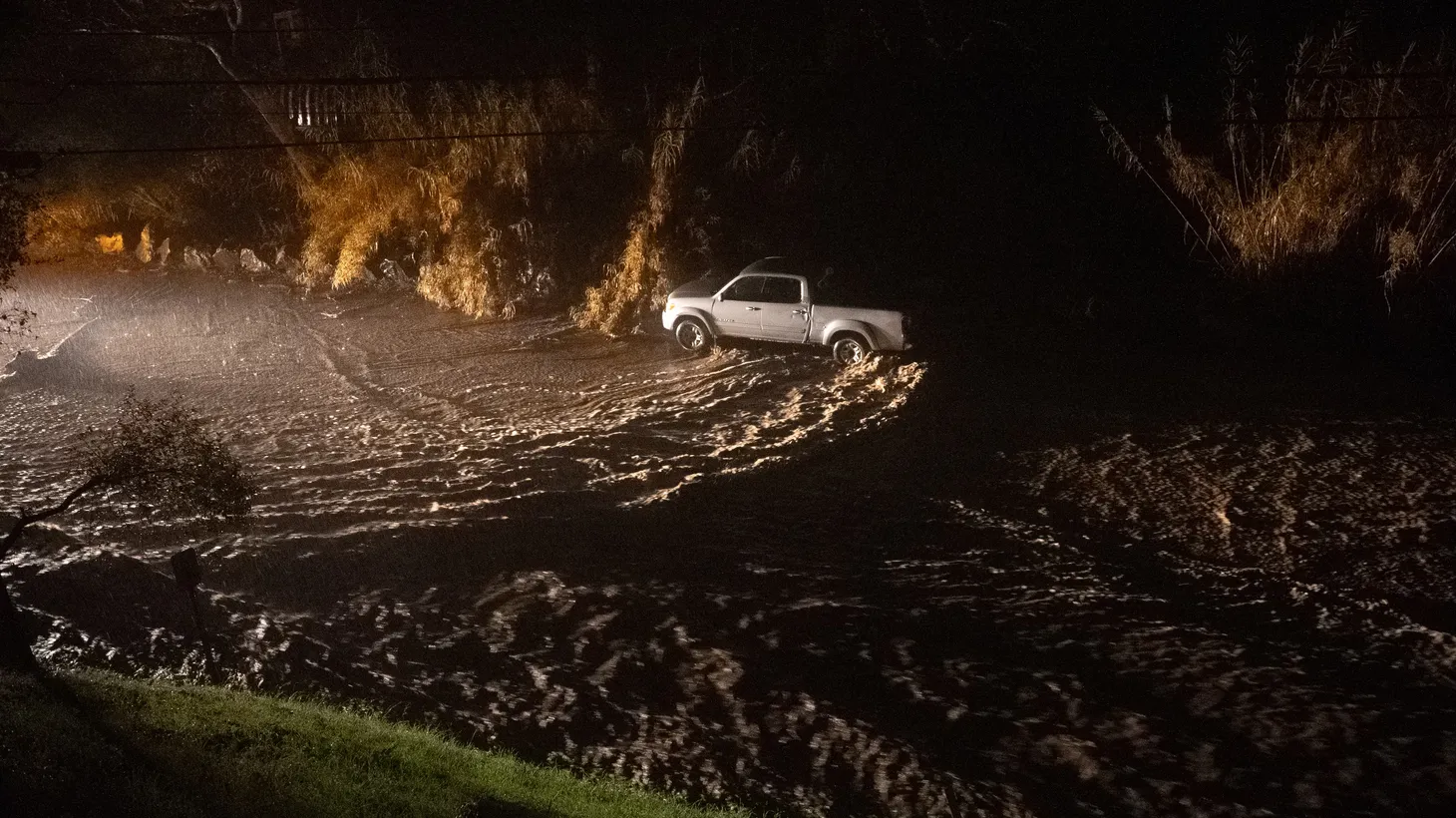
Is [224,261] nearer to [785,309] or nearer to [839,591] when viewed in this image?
[785,309]

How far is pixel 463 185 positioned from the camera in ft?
79.0

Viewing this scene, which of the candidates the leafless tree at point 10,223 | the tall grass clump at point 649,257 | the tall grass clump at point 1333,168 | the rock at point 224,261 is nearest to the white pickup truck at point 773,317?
the tall grass clump at point 649,257

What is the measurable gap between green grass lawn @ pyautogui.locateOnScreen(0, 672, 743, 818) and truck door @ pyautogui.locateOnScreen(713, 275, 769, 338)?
35.7 ft

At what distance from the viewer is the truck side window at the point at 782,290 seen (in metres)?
16.9

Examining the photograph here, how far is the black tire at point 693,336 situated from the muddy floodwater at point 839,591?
1865 millimetres

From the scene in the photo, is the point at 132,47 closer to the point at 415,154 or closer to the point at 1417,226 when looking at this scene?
the point at 415,154

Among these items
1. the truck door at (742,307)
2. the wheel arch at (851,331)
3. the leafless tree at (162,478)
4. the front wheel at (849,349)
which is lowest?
the leafless tree at (162,478)

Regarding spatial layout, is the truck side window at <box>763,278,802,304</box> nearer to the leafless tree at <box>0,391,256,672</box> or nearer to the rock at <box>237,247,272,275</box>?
the leafless tree at <box>0,391,256,672</box>

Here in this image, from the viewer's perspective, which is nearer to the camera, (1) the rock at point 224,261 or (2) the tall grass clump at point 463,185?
(2) the tall grass clump at point 463,185

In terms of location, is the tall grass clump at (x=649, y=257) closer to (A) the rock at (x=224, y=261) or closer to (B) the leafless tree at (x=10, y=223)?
(B) the leafless tree at (x=10, y=223)

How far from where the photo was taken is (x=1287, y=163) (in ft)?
54.2

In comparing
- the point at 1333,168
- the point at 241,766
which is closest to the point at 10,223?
the point at 241,766

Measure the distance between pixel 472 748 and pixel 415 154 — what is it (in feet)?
68.1

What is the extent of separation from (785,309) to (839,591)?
25.9 feet
